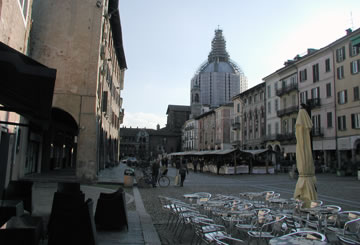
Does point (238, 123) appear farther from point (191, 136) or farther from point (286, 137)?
point (191, 136)

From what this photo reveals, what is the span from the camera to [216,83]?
115 meters

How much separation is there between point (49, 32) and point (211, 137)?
6206 cm

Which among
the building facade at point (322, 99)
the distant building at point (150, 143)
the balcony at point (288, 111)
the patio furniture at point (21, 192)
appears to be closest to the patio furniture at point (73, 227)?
the patio furniture at point (21, 192)

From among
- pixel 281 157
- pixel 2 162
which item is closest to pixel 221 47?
pixel 281 157

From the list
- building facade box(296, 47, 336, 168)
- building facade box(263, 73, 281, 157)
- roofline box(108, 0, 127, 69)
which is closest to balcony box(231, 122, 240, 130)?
building facade box(263, 73, 281, 157)

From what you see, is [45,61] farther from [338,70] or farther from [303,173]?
[338,70]

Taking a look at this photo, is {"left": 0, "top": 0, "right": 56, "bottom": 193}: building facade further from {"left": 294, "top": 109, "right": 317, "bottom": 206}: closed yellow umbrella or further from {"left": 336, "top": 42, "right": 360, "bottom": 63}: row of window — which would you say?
{"left": 336, "top": 42, "right": 360, "bottom": 63}: row of window

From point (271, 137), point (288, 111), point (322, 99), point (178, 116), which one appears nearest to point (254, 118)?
point (271, 137)

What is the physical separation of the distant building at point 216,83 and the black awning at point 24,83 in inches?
4131

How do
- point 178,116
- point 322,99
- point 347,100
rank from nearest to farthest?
point 347,100
point 322,99
point 178,116

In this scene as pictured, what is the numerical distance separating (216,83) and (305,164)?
354 feet

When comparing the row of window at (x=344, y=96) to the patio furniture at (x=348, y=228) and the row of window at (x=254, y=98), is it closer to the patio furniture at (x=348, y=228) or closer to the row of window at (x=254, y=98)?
the row of window at (x=254, y=98)

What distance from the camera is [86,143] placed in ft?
60.6

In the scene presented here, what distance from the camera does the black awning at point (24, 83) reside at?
182 inches
